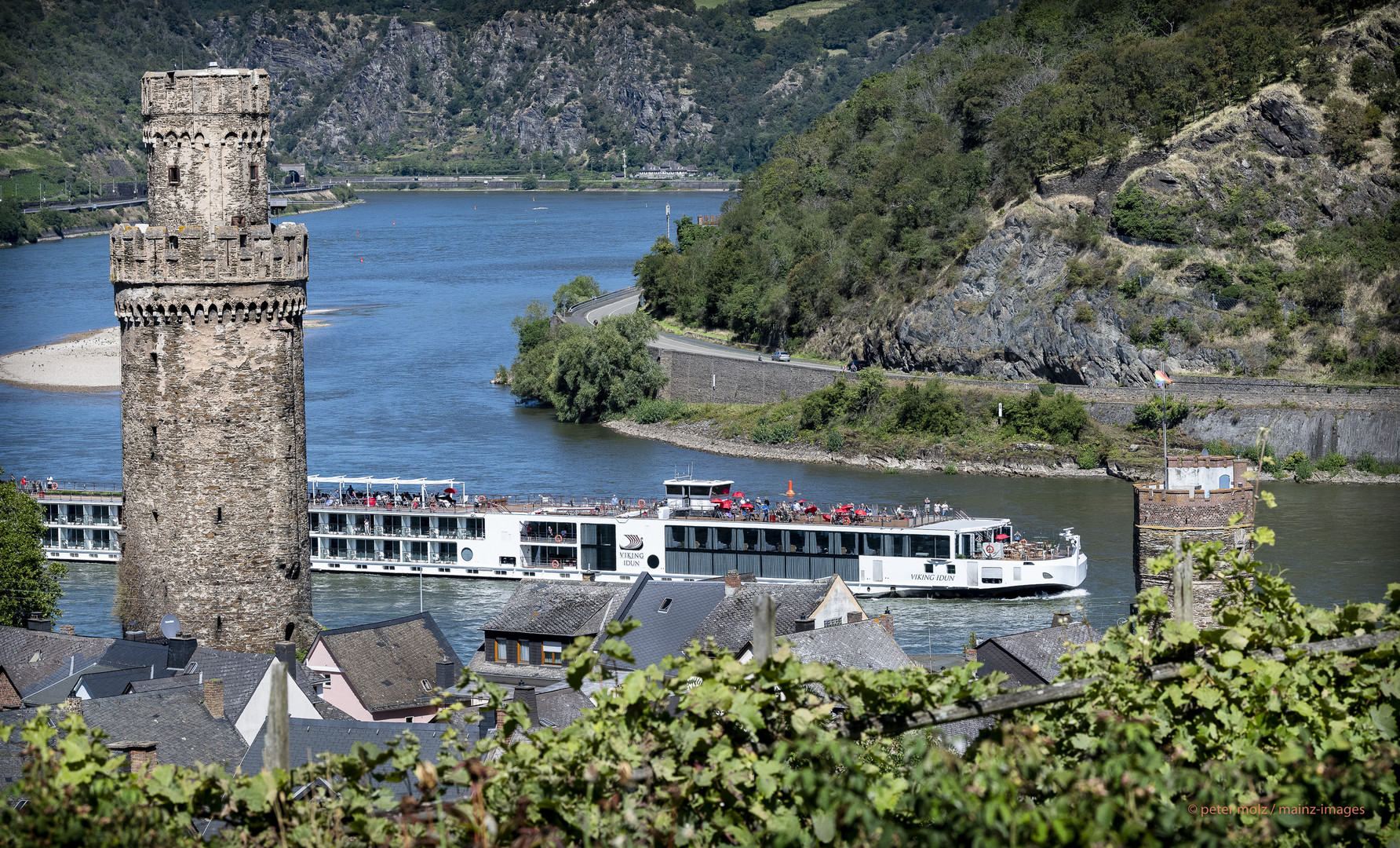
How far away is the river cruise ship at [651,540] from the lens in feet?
160

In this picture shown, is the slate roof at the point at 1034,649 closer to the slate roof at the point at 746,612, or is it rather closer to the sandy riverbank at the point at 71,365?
the slate roof at the point at 746,612

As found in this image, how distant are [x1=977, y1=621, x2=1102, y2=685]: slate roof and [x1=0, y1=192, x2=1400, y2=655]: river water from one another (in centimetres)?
1001

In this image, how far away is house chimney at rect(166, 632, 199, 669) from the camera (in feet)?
83.1

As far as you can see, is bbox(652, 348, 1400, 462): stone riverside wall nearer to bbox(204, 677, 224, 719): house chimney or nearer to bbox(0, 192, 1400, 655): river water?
bbox(0, 192, 1400, 655): river water

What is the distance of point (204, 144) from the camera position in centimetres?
2503

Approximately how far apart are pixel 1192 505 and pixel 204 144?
46.7 ft

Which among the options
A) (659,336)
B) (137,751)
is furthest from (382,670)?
(659,336)

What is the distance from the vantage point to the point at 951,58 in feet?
351

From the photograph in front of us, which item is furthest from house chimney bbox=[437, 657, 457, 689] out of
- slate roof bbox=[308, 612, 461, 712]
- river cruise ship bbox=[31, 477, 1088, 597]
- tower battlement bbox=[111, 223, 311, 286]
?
river cruise ship bbox=[31, 477, 1088, 597]

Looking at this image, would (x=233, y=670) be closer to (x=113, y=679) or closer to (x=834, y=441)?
(x=113, y=679)

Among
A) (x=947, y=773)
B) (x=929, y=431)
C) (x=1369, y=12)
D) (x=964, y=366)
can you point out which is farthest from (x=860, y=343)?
(x=947, y=773)

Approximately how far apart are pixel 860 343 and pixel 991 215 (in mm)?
8662

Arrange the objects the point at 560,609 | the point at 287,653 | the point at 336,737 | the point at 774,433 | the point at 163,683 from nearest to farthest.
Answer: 1. the point at 336,737
2. the point at 163,683
3. the point at 287,653
4. the point at 560,609
5. the point at 774,433

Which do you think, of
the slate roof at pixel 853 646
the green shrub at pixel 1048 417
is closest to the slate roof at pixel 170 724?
the slate roof at pixel 853 646
